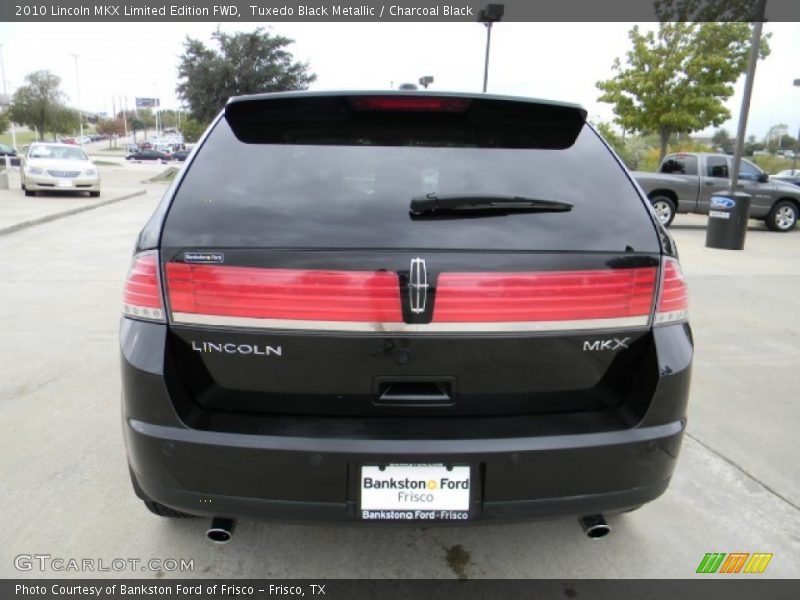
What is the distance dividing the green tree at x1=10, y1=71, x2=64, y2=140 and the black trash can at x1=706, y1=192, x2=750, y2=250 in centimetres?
5740

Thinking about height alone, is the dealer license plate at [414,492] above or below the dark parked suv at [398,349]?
below

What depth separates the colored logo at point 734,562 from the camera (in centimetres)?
242

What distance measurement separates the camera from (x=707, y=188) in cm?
1434

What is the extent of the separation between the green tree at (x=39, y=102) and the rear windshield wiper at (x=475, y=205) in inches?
2425

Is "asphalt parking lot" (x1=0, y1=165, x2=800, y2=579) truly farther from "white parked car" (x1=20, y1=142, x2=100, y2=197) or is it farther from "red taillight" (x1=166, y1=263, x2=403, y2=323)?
"white parked car" (x1=20, y1=142, x2=100, y2=197)

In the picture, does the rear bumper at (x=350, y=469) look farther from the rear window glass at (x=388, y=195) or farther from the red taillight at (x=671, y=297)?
the rear window glass at (x=388, y=195)

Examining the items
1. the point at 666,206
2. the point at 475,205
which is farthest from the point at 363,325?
the point at 666,206

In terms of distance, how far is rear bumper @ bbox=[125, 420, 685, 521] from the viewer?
179 centimetres

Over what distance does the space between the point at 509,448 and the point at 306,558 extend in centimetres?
109

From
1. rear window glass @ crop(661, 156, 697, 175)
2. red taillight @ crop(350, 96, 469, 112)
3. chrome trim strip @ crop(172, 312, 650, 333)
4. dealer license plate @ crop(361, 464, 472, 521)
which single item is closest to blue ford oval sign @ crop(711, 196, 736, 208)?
rear window glass @ crop(661, 156, 697, 175)

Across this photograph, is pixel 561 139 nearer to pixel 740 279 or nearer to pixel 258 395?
pixel 258 395

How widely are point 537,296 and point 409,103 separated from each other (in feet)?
2.81

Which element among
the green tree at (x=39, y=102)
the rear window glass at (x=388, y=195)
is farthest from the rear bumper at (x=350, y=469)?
the green tree at (x=39, y=102)

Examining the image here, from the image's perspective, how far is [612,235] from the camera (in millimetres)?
1954
